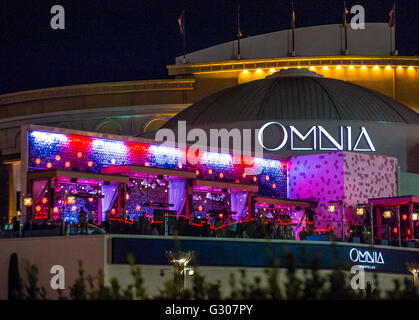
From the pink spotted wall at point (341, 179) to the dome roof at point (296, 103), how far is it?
4.39 metres

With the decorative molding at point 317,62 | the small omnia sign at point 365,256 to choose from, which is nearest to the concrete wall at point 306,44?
the decorative molding at point 317,62

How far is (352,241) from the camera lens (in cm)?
4219

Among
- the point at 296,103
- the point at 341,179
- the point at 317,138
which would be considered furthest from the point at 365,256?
the point at 296,103

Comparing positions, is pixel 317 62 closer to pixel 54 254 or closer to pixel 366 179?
pixel 366 179

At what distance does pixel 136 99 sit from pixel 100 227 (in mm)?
33125

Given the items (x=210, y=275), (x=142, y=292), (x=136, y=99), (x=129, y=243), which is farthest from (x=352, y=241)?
(x=136, y=99)

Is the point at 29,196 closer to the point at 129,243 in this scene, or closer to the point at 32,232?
the point at 32,232

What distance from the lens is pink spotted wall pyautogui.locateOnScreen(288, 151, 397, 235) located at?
49.2m

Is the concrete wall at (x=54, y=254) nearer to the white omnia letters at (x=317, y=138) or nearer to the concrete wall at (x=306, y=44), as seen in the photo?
the white omnia letters at (x=317, y=138)

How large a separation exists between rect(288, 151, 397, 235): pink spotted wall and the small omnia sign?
627 cm

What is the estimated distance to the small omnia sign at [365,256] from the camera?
134 ft

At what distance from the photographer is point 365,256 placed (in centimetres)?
4134

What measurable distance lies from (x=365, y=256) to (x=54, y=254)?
1237cm
